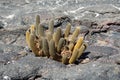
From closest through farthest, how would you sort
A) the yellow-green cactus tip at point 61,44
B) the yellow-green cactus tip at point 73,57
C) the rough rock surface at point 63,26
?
the rough rock surface at point 63,26 < the yellow-green cactus tip at point 73,57 < the yellow-green cactus tip at point 61,44

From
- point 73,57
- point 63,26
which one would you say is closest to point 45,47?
point 73,57

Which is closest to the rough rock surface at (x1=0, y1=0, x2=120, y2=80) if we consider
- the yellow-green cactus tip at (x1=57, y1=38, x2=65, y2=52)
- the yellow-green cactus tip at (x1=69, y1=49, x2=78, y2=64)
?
the yellow-green cactus tip at (x1=69, y1=49, x2=78, y2=64)

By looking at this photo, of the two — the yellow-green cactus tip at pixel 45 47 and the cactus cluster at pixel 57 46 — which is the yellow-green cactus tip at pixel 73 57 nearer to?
the cactus cluster at pixel 57 46

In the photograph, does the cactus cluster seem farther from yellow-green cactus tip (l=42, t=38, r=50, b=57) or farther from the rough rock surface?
the rough rock surface

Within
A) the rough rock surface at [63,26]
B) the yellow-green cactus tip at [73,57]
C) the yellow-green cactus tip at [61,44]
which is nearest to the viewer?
the rough rock surface at [63,26]

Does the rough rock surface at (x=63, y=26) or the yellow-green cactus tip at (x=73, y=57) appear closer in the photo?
the rough rock surface at (x=63, y=26)

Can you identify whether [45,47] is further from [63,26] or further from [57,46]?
[63,26]

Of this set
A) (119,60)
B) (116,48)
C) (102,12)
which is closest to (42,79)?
(119,60)

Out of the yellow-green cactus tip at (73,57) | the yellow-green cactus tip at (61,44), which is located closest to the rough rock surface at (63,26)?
the yellow-green cactus tip at (73,57)

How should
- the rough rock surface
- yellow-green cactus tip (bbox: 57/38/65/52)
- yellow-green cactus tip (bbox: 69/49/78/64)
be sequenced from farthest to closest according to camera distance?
yellow-green cactus tip (bbox: 57/38/65/52)
yellow-green cactus tip (bbox: 69/49/78/64)
the rough rock surface

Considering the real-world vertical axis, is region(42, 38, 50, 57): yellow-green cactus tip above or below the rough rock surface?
above
